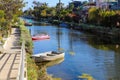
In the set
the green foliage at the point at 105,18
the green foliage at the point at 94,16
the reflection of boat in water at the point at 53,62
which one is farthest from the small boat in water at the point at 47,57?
the green foliage at the point at 94,16

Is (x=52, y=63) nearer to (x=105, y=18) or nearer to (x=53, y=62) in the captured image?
(x=53, y=62)

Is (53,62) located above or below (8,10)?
below

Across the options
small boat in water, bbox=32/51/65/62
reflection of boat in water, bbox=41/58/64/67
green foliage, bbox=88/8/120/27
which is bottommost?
reflection of boat in water, bbox=41/58/64/67

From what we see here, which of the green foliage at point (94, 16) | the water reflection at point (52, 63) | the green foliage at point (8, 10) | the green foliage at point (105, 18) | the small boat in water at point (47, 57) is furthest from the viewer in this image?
the green foliage at point (94, 16)

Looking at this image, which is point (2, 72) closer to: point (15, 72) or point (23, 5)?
point (15, 72)

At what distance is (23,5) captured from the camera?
50.9 metres

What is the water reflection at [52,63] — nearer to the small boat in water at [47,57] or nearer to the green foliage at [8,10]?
the small boat in water at [47,57]

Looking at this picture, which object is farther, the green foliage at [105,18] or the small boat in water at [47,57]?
the green foliage at [105,18]

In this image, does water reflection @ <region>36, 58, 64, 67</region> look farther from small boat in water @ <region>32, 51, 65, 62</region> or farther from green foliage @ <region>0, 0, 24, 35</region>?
green foliage @ <region>0, 0, 24, 35</region>

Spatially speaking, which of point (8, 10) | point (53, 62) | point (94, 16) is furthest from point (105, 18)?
point (53, 62)

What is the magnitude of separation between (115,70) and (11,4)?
20683 millimetres

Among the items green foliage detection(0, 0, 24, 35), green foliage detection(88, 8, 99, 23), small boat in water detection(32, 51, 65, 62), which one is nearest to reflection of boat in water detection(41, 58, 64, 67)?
small boat in water detection(32, 51, 65, 62)

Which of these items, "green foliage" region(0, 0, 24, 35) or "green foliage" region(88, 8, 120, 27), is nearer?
"green foliage" region(0, 0, 24, 35)

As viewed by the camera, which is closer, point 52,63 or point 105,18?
point 52,63
